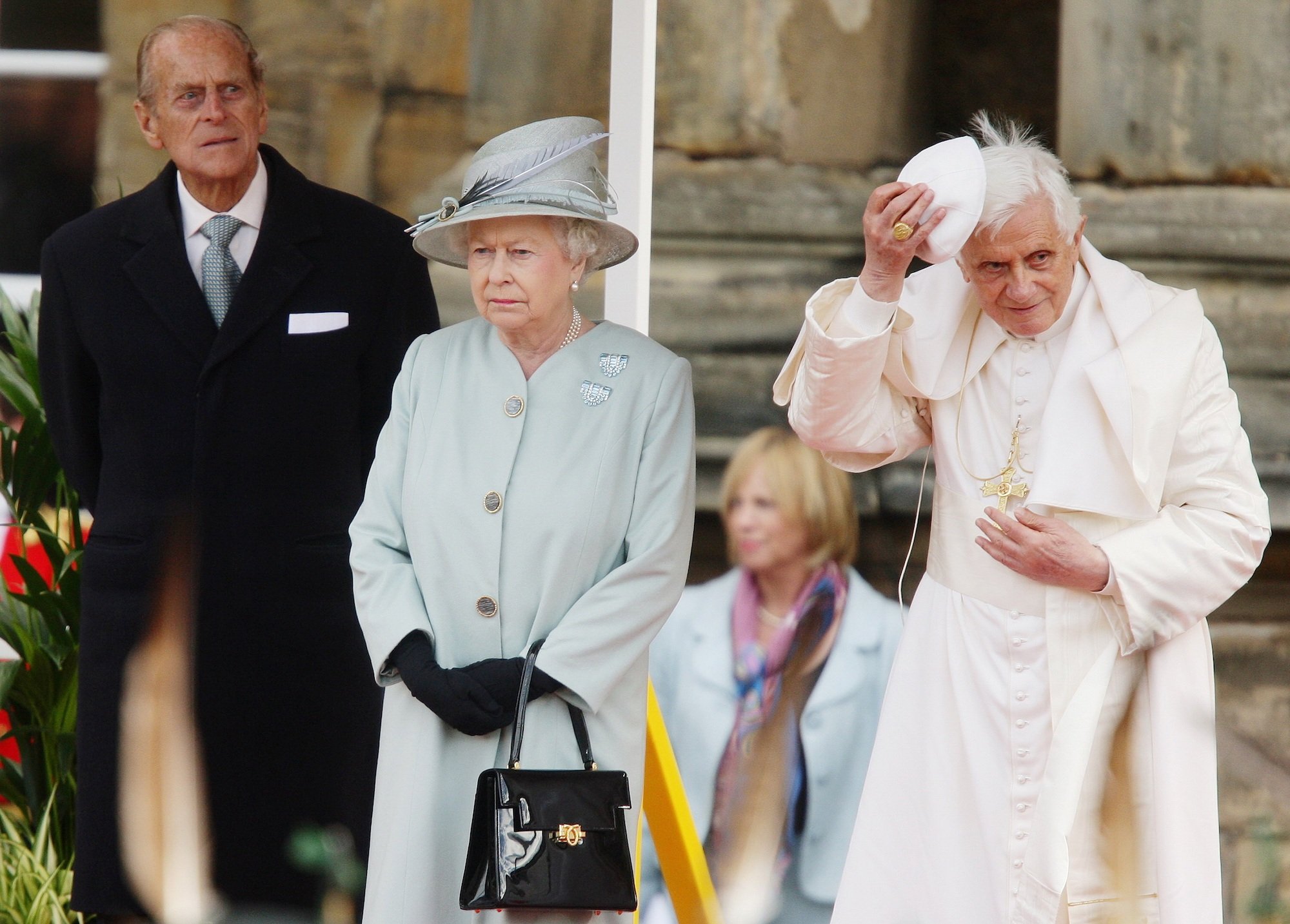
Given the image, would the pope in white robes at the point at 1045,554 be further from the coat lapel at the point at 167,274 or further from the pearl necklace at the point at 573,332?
the coat lapel at the point at 167,274

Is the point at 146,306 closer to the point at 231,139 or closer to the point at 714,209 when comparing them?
the point at 231,139

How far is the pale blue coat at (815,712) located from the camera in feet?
13.0

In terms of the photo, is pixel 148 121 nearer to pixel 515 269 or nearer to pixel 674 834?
pixel 515 269

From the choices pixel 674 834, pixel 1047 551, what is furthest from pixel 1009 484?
pixel 674 834

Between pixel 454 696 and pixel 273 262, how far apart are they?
1.19m

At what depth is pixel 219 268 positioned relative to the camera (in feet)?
10.6

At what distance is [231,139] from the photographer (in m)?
3.22

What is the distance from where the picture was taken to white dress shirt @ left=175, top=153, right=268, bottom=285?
3.28 m

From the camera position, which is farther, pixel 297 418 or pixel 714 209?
pixel 714 209

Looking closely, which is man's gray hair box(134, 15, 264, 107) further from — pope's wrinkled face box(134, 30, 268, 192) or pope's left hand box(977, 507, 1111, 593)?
pope's left hand box(977, 507, 1111, 593)

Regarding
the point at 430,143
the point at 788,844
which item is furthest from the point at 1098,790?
A: the point at 430,143

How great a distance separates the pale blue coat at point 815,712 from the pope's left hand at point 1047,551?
144cm

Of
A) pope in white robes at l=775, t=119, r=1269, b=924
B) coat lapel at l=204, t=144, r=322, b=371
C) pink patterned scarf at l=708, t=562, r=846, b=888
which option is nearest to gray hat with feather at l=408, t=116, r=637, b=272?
pope in white robes at l=775, t=119, r=1269, b=924

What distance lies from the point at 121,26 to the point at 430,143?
0.96m
